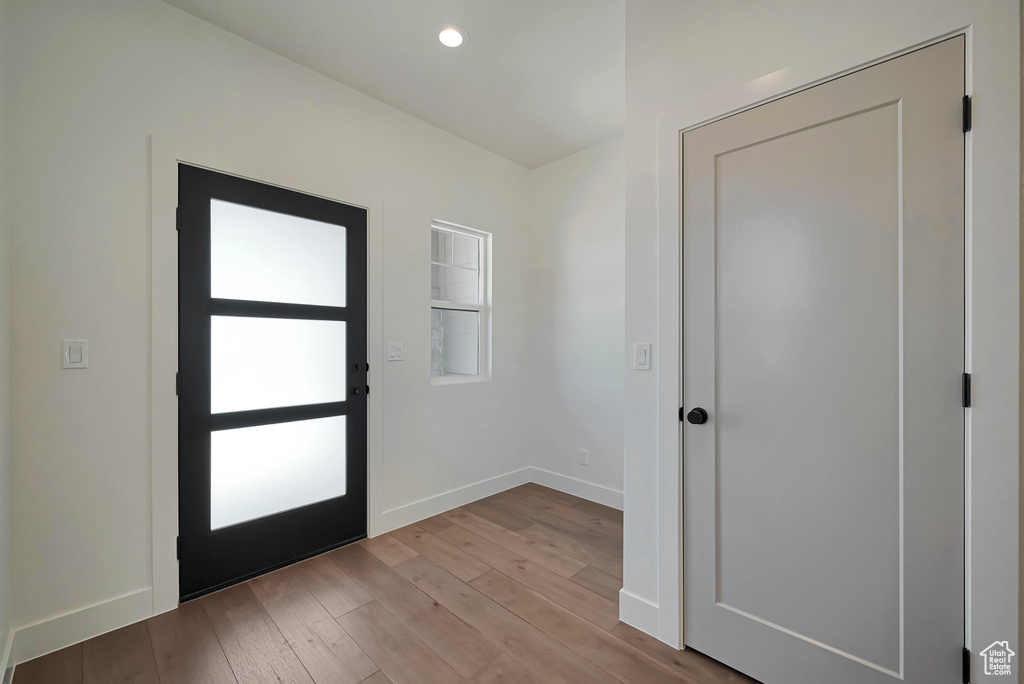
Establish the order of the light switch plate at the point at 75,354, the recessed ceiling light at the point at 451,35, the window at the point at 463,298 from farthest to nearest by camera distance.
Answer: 1. the window at the point at 463,298
2. the recessed ceiling light at the point at 451,35
3. the light switch plate at the point at 75,354

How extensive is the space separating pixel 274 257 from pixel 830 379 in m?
2.64

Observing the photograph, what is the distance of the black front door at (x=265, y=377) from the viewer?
2.04 metres

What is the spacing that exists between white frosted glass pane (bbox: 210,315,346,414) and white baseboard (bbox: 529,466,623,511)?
1.96 meters

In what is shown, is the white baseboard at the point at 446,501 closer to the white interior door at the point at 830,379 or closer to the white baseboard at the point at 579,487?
the white baseboard at the point at 579,487

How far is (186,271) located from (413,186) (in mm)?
1494

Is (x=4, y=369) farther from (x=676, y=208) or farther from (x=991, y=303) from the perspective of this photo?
(x=991, y=303)

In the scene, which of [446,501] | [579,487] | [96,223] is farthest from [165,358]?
[579,487]

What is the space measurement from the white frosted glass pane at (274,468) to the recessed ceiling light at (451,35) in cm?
221

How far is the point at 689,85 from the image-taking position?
173cm

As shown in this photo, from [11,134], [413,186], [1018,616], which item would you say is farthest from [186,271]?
[1018,616]

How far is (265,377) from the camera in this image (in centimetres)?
230

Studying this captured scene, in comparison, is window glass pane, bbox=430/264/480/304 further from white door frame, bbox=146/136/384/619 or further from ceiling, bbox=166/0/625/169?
white door frame, bbox=146/136/384/619

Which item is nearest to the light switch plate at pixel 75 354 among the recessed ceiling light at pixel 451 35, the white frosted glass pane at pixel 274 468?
the white frosted glass pane at pixel 274 468

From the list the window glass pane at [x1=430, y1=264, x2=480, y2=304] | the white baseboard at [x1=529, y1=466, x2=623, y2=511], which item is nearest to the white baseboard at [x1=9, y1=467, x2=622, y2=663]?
the white baseboard at [x1=529, y1=466, x2=623, y2=511]
